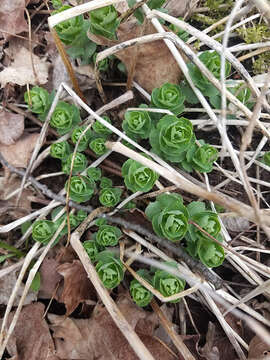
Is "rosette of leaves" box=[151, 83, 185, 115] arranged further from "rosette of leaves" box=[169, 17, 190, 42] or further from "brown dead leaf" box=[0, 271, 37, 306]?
"brown dead leaf" box=[0, 271, 37, 306]

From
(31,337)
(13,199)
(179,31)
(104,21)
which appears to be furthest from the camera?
(13,199)

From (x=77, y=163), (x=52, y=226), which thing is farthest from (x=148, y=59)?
(x=52, y=226)

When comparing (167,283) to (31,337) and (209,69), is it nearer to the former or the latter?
(31,337)

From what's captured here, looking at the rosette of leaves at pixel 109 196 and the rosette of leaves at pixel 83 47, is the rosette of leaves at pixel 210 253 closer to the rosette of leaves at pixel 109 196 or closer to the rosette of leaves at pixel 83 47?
the rosette of leaves at pixel 109 196

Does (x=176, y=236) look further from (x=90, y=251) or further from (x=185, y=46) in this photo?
(x=185, y=46)

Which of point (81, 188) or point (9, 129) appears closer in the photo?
point (81, 188)

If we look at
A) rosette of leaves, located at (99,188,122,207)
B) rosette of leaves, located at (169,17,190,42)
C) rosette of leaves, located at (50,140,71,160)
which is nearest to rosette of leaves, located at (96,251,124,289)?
rosette of leaves, located at (99,188,122,207)

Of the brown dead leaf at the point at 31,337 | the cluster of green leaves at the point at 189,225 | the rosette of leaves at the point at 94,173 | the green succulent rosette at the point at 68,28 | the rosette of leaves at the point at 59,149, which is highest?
the green succulent rosette at the point at 68,28

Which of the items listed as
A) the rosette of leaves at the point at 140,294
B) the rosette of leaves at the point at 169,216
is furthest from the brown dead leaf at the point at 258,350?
the rosette of leaves at the point at 169,216
